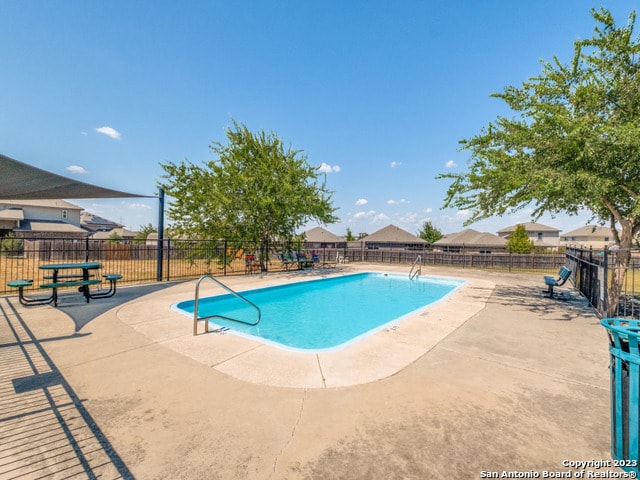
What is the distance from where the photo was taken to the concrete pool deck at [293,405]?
212 cm

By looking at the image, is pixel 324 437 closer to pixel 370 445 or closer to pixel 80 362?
pixel 370 445

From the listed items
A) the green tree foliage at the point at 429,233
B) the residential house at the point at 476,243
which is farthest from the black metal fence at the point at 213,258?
the green tree foliage at the point at 429,233

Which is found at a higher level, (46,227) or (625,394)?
(46,227)

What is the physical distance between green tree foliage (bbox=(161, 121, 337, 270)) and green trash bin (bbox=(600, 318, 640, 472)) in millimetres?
12498

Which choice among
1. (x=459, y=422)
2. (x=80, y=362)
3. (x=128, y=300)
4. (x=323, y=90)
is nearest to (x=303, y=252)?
(x=323, y=90)

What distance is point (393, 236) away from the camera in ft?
133

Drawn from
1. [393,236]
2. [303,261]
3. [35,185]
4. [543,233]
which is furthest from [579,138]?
[543,233]

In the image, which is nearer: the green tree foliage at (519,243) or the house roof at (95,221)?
the green tree foliage at (519,243)

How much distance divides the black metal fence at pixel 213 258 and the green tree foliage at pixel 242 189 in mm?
983

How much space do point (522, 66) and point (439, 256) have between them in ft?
53.1

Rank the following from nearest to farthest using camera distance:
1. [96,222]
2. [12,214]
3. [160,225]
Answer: [160,225], [12,214], [96,222]

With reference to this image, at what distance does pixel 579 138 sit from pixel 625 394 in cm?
669

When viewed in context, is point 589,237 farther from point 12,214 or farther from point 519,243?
point 12,214

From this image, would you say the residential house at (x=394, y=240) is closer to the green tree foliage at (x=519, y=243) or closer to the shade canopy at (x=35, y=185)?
the green tree foliage at (x=519, y=243)
